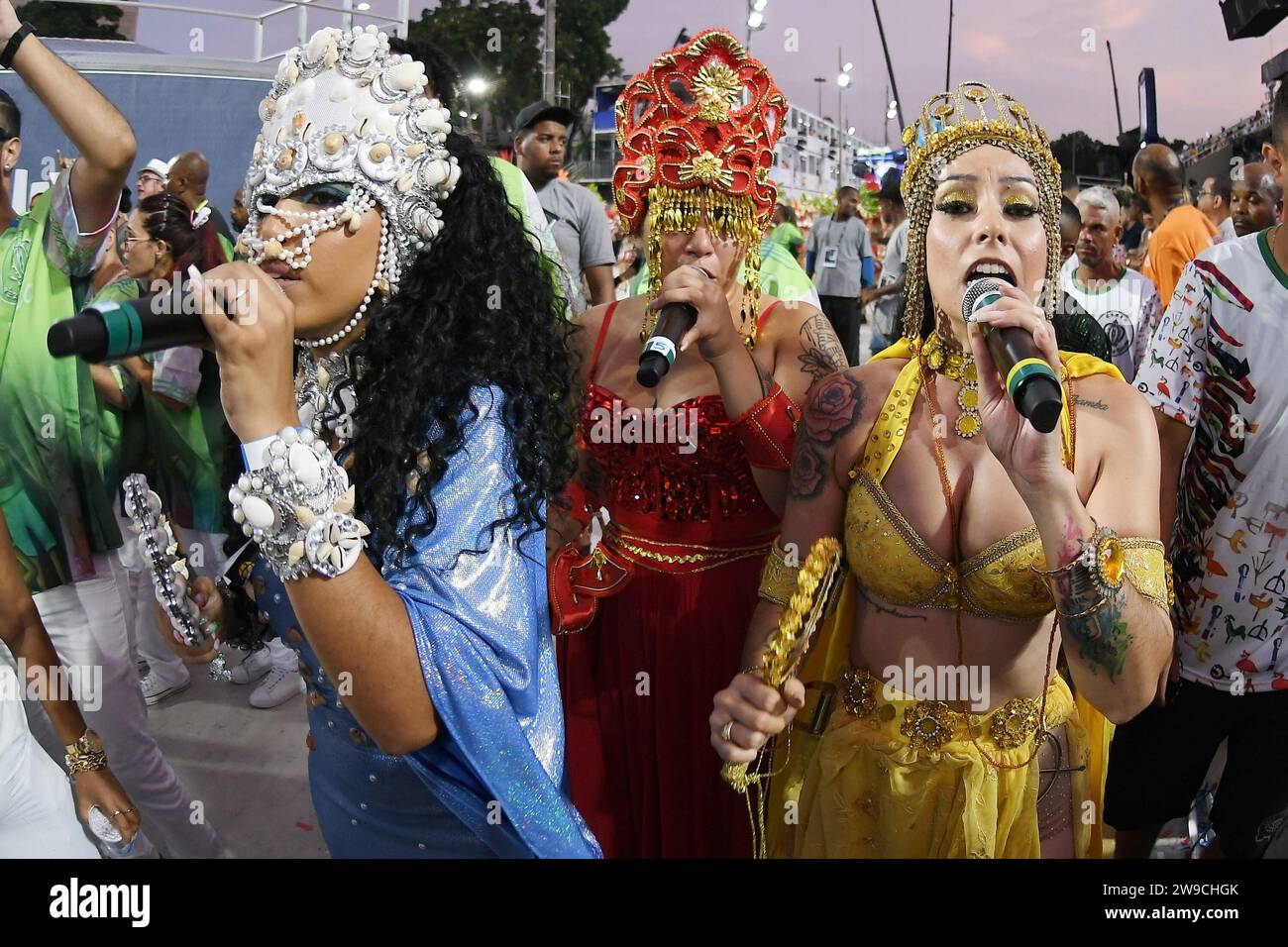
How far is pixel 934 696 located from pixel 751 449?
639mm

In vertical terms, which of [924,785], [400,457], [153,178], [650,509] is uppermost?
[153,178]

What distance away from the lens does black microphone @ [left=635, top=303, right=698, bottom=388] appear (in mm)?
1561

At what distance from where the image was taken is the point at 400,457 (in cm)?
127

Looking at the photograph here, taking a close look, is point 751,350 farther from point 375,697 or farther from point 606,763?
point 375,697

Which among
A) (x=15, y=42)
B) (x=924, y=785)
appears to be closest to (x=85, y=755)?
(x=15, y=42)

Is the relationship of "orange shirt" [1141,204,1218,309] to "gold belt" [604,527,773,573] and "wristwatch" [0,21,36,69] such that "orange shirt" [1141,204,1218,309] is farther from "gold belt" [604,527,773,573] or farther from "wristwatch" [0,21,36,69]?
"wristwatch" [0,21,36,69]

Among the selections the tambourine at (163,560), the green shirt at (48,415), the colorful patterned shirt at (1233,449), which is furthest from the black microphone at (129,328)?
the colorful patterned shirt at (1233,449)

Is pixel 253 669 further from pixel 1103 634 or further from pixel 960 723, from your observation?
pixel 1103 634

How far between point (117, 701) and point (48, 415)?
2.45ft

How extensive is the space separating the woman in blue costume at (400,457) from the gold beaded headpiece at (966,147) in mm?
684

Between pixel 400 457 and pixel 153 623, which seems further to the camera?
pixel 153 623

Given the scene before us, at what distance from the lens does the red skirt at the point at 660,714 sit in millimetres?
2162

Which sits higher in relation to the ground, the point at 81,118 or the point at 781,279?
the point at 81,118
